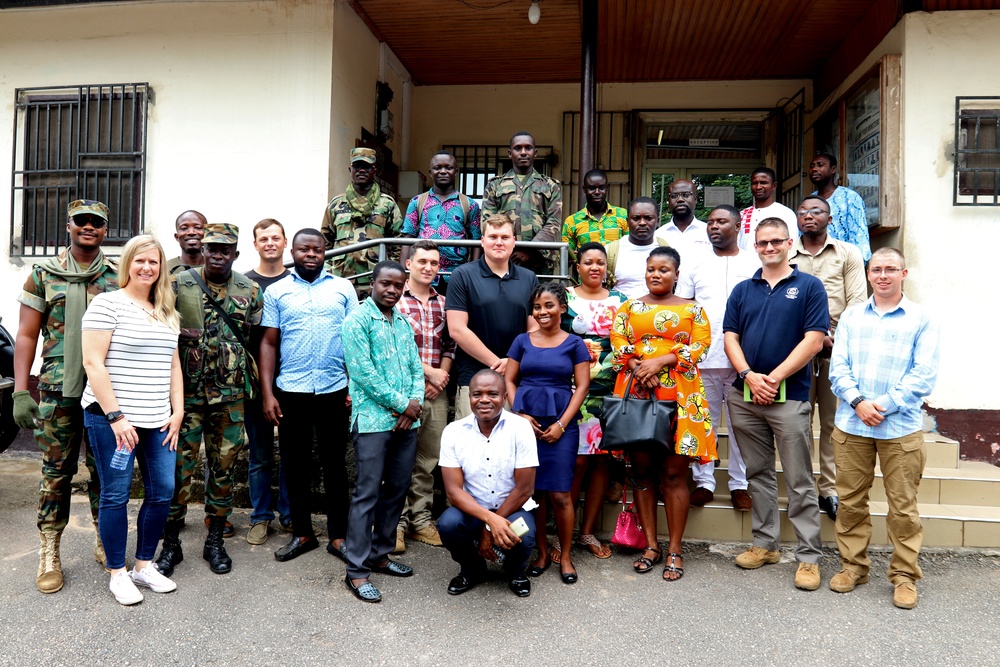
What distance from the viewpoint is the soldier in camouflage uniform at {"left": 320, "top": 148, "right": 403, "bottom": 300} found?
208 inches

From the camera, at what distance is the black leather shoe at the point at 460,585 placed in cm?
361

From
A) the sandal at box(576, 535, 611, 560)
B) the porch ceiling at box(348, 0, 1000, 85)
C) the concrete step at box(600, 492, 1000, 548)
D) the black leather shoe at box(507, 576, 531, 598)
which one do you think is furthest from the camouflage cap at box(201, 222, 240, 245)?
the porch ceiling at box(348, 0, 1000, 85)

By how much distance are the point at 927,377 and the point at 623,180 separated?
18.7 ft

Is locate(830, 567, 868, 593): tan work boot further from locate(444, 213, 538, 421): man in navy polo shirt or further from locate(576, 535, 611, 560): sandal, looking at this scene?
locate(444, 213, 538, 421): man in navy polo shirt

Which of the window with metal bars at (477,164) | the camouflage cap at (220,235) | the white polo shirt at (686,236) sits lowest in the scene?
the camouflage cap at (220,235)

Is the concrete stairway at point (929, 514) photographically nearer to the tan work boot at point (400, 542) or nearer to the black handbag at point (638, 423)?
the black handbag at point (638, 423)

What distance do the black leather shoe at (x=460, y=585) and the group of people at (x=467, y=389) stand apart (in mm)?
15

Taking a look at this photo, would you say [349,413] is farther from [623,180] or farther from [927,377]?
[623,180]

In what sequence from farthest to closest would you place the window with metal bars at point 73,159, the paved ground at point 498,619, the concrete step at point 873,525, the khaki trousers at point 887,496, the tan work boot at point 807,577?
the window with metal bars at point 73,159 → the concrete step at point 873,525 → the tan work boot at point 807,577 → the khaki trousers at point 887,496 → the paved ground at point 498,619

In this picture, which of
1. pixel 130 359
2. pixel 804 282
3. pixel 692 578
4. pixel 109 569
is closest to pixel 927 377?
pixel 804 282

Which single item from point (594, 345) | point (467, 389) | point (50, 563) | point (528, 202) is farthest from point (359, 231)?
point (50, 563)

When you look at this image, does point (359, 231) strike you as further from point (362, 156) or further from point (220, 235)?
point (220, 235)

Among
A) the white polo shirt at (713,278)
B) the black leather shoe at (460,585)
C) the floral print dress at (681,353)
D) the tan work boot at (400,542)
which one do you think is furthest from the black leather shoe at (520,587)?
the white polo shirt at (713,278)

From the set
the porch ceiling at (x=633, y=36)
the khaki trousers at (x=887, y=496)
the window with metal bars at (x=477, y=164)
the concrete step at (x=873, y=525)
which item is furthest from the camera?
the window with metal bars at (x=477, y=164)
